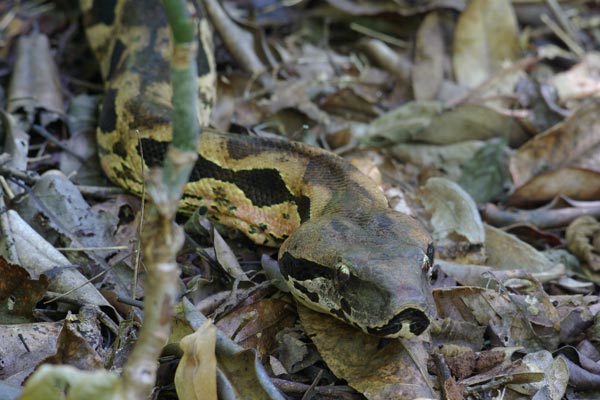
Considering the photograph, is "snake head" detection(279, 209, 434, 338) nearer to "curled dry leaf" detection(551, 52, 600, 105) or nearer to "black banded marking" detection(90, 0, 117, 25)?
"black banded marking" detection(90, 0, 117, 25)

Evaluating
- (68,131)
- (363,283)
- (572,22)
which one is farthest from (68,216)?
(572,22)

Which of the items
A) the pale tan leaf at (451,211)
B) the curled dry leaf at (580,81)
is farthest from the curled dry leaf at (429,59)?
the pale tan leaf at (451,211)

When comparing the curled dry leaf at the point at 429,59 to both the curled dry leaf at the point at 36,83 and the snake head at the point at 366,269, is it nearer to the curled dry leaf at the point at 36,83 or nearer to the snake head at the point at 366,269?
the snake head at the point at 366,269

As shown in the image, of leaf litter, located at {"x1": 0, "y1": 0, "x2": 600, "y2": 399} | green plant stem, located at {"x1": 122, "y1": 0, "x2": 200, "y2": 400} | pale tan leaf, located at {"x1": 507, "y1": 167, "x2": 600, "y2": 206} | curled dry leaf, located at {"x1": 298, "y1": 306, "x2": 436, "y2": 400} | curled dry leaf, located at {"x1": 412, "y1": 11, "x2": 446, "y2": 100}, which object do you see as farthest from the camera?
curled dry leaf, located at {"x1": 412, "y1": 11, "x2": 446, "y2": 100}

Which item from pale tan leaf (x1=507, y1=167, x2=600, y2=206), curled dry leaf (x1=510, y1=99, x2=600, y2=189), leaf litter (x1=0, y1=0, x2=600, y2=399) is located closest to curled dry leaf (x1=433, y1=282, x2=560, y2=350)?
leaf litter (x1=0, y1=0, x2=600, y2=399)

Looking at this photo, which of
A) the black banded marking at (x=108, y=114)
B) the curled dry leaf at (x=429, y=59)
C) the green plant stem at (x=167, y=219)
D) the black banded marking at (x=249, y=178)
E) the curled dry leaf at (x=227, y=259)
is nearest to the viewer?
the green plant stem at (x=167, y=219)

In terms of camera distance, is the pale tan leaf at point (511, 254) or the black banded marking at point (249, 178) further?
the pale tan leaf at point (511, 254)
